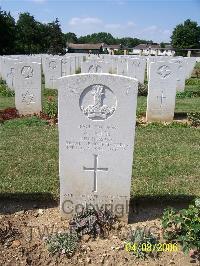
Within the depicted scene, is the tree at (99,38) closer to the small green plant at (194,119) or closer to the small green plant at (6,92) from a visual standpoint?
the small green plant at (6,92)

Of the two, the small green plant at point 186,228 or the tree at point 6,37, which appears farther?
the tree at point 6,37

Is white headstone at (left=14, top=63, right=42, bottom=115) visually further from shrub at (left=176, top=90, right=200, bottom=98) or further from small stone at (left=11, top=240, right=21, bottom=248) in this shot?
small stone at (left=11, top=240, right=21, bottom=248)

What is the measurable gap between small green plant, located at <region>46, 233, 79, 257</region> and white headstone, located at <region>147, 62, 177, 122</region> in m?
7.06

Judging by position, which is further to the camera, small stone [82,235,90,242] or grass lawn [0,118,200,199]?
grass lawn [0,118,200,199]

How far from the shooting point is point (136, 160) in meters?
7.80

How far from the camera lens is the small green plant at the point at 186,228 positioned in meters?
4.38

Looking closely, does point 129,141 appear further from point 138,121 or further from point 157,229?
point 138,121

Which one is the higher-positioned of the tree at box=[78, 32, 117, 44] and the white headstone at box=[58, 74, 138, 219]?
the tree at box=[78, 32, 117, 44]

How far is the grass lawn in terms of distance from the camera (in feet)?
20.7

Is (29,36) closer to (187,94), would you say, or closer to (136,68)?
(136,68)

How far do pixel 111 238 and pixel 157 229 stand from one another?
26.2 inches

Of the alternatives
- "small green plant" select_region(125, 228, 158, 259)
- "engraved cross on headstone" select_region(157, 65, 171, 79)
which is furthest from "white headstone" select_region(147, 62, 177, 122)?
A: "small green plant" select_region(125, 228, 158, 259)

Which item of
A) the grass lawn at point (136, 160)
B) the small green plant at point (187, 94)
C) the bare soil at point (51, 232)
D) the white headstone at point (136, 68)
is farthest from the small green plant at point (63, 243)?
the white headstone at point (136, 68)

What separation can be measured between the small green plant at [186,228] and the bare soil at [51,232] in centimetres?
22
